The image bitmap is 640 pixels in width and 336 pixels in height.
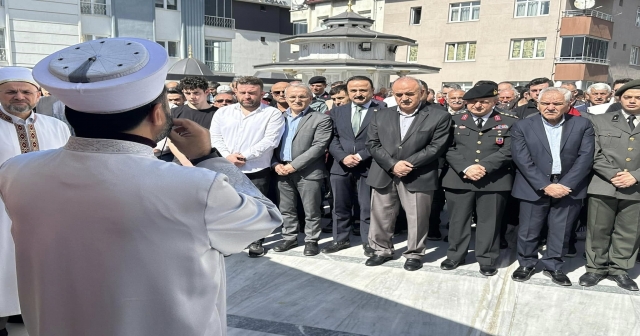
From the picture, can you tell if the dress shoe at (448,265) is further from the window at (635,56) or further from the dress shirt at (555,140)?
the window at (635,56)

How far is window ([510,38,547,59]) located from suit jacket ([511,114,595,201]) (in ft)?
78.6

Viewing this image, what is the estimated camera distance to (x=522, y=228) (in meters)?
4.73

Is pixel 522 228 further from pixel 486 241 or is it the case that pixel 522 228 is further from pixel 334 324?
pixel 334 324

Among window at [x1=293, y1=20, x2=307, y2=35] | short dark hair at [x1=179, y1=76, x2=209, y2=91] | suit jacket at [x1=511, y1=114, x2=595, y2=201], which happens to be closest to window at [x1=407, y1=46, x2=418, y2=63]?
window at [x1=293, y1=20, x2=307, y2=35]

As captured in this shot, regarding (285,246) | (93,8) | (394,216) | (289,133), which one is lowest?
(285,246)

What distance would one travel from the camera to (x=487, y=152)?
4.79 metres

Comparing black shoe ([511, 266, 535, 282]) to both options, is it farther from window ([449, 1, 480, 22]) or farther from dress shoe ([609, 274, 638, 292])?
window ([449, 1, 480, 22])

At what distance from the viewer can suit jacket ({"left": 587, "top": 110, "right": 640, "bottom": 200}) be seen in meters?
4.34

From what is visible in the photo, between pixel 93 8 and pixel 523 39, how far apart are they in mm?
21982

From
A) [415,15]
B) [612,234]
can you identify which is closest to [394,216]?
[612,234]

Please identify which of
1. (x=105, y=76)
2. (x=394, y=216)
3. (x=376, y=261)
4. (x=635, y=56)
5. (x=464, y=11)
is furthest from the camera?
(x=635, y=56)

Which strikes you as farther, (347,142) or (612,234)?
(347,142)

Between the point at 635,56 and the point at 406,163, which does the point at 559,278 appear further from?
the point at 635,56

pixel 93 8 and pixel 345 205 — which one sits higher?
pixel 93 8
